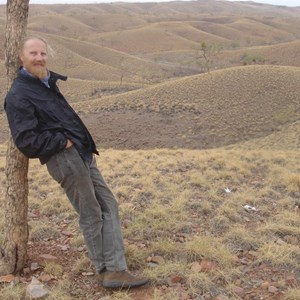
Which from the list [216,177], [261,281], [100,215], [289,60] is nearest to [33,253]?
[100,215]

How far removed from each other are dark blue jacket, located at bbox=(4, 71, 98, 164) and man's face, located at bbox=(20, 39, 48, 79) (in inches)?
3.0

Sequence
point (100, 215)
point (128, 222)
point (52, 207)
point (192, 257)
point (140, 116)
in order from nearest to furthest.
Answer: point (100, 215) < point (192, 257) < point (128, 222) < point (52, 207) < point (140, 116)

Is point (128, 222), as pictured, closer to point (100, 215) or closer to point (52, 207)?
point (52, 207)

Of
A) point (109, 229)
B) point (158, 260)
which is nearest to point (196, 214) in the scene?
point (158, 260)

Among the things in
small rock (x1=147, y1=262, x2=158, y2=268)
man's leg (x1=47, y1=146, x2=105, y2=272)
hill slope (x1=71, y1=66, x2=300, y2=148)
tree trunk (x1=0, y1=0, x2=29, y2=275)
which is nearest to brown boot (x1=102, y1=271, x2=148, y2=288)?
man's leg (x1=47, y1=146, x2=105, y2=272)

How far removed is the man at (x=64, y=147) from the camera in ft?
10.8

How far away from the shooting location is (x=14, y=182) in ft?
13.0

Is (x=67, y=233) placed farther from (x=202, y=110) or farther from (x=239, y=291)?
(x=202, y=110)

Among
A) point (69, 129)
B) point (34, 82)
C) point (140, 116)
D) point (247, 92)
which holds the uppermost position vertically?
point (34, 82)

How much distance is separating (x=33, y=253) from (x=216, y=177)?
4.31 m

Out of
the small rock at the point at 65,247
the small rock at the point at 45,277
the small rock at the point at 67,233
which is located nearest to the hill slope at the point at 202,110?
the small rock at the point at 67,233

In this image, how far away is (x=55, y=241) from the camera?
4.94 m

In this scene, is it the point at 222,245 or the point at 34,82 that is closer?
the point at 34,82

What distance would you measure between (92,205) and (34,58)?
4.41 ft
